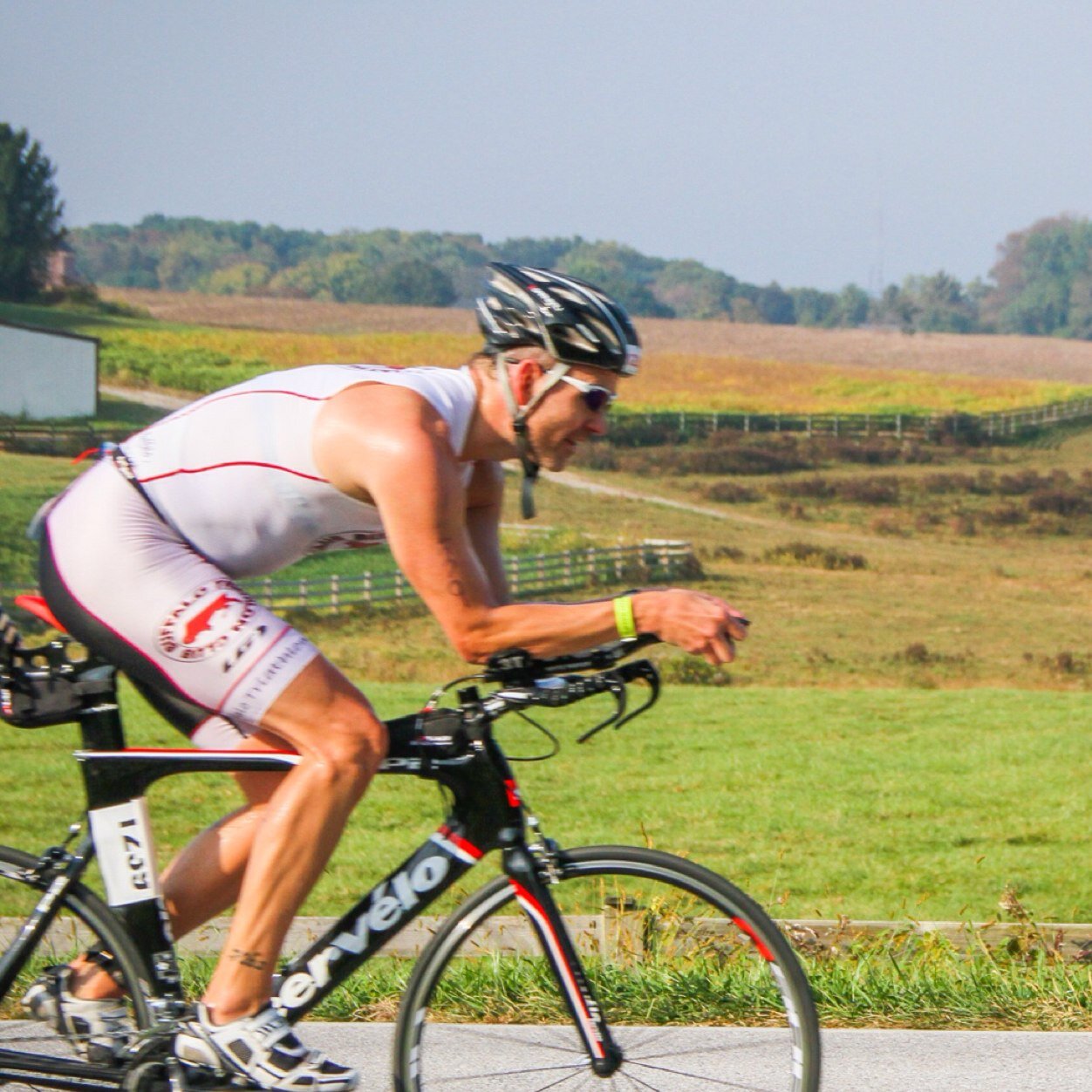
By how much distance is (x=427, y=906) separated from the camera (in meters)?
2.87

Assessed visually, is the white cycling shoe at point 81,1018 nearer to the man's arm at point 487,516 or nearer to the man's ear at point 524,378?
the man's arm at point 487,516

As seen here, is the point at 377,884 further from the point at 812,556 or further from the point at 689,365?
the point at 689,365

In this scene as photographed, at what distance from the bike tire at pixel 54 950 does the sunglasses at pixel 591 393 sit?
1.29m

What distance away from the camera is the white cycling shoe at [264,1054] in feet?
9.02

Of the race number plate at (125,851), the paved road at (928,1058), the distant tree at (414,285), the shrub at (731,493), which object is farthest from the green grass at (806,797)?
the race number plate at (125,851)

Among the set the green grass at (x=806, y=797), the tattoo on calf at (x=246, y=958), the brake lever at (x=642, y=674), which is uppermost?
the brake lever at (x=642, y=674)

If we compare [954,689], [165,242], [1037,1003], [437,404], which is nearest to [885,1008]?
[1037,1003]

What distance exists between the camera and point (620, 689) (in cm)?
274

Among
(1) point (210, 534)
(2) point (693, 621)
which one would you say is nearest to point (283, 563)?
(1) point (210, 534)

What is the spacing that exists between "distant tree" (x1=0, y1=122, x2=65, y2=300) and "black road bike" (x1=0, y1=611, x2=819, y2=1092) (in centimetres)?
1351

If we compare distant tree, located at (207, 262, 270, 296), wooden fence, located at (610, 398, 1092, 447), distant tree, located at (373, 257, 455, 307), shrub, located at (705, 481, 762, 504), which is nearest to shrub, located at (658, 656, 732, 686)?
shrub, located at (705, 481, 762, 504)

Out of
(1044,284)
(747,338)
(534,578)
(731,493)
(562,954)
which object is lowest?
(534,578)

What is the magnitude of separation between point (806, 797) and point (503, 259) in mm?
6378

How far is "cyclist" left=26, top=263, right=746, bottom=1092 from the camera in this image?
2646mm
